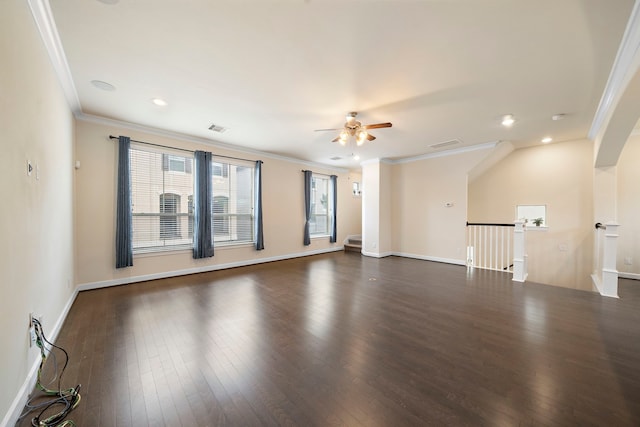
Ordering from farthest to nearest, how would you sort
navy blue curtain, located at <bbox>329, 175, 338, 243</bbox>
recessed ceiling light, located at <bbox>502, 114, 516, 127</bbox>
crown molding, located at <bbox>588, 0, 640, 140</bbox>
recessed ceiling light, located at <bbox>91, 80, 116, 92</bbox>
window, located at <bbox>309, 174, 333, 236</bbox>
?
navy blue curtain, located at <bbox>329, 175, 338, 243</bbox> < window, located at <bbox>309, 174, 333, 236</bbox> < recessed ceiling light, located at <bbox>502, 114, 516, 127</bbox> < recessed ceiling light, located at <bbox>91, 80, 116, 92</bbox> < crown molding, located at <bbox>588, 0, 640, 140</bbox>

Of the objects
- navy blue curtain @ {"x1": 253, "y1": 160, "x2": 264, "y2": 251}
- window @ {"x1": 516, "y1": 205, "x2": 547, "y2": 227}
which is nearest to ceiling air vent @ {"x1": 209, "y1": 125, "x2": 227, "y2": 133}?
navy blue curtain @ {"x1": 253, "y1": 160, "x2": 264, "y2": 251}

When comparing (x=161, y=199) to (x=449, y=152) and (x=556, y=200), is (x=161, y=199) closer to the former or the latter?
(x=449, y=152)

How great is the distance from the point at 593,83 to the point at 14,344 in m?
5.96

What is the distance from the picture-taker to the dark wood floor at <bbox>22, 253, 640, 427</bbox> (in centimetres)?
155

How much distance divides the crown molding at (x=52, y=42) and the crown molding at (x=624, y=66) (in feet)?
14.7

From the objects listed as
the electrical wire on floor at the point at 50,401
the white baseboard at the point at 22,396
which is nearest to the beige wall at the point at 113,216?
the white baseboard at the point at 22,396

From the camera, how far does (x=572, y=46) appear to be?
88.4 inches

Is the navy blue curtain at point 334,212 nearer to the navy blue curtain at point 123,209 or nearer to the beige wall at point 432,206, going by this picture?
the beige wall at point 432,206

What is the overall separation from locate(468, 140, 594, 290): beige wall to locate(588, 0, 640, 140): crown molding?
2117mm

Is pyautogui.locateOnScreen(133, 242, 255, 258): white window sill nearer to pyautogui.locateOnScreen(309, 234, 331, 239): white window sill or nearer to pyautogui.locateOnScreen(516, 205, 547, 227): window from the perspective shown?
pyautogui.locateOnScreen(309, 234, 331, 239): white window sill

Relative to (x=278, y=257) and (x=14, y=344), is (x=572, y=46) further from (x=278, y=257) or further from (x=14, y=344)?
(x=278, y=257)

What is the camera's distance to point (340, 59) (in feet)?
8.04

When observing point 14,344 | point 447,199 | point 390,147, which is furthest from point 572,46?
point 14,344

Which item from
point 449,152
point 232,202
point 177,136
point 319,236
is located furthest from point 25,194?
point 449,152
